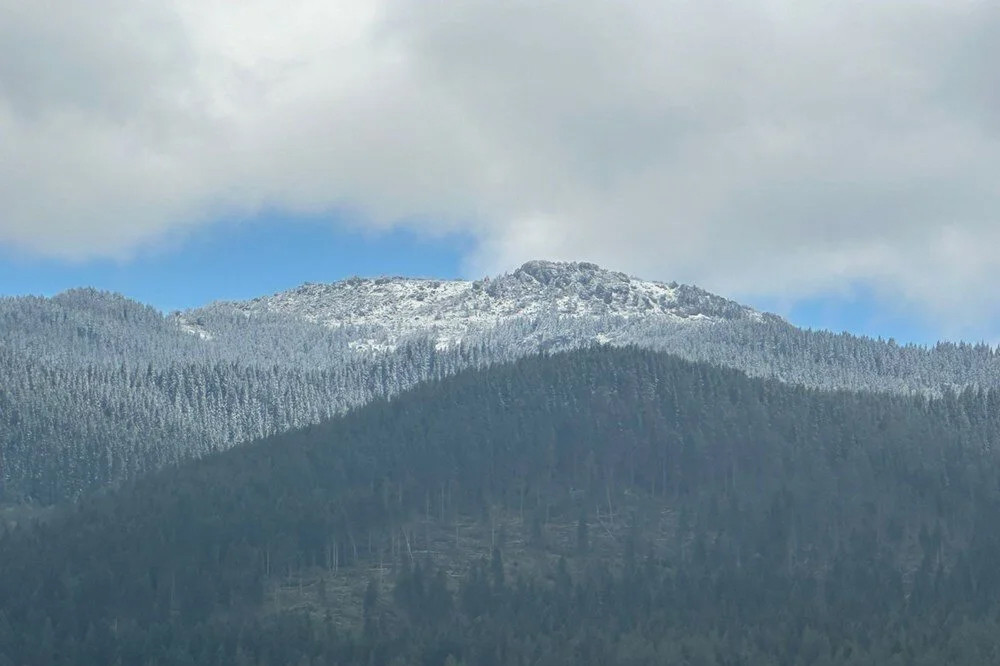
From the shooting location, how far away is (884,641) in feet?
543

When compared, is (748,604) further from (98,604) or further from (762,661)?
(98,604)

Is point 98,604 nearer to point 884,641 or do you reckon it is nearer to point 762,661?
point 762,661

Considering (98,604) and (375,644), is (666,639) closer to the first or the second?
(375,644)

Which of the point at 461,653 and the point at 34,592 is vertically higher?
the point at 34,592

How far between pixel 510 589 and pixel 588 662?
110 feet

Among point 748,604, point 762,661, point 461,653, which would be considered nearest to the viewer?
point 762,661

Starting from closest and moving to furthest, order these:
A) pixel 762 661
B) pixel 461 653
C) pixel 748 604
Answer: pixel 762 661 → pixel 461 653 → pixel 748 604

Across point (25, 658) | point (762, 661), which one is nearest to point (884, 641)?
point (762, 661)

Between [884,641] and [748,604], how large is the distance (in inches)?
1112

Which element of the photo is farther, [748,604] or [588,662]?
[748,604]

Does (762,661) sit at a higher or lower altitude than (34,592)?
lower

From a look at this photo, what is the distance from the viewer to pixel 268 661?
6762 inches

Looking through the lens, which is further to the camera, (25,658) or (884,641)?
(25,658)

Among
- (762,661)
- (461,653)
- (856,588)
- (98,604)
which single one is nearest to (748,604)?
(856,588)
